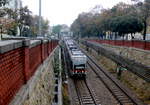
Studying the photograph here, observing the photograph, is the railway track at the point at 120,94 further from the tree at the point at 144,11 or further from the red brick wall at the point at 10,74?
the tree at the point at 144,11

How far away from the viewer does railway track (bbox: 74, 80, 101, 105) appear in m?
17.3

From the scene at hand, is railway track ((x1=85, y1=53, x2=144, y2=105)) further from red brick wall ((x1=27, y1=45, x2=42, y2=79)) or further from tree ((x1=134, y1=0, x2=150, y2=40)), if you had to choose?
tree ((x1=134, y1=0, x2=150, y2=40))

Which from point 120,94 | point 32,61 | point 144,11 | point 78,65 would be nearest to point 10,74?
point 32,61

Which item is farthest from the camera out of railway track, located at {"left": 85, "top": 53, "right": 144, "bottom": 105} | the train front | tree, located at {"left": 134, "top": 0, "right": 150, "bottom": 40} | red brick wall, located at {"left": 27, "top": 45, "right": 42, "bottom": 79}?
tree, located at {"left": 134, "top": 0, "right": 150, "bottom": 40}

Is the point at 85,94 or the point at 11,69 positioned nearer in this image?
the point at 11,69

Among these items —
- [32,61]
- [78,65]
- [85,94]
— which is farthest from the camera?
[78,65]

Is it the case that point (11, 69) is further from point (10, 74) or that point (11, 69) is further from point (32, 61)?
point (32, 61)

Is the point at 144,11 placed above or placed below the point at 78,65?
above

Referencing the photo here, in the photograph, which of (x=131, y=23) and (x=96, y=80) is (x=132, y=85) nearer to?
(x=96, y=80)

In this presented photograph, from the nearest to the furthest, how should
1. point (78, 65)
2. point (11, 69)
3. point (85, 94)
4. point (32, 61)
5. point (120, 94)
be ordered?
point (11, 69)
point (32, 61)
point (120, 94)
point (85, 94)
point (78, 65)

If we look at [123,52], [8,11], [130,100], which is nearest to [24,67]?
[8,11]

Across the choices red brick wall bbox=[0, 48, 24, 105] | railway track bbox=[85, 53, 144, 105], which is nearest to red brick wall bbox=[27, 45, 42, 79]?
red brick wall bbox=[0, 48, 24, 105]

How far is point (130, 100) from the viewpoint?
17656 millimetres

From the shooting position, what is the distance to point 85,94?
19641 mm
